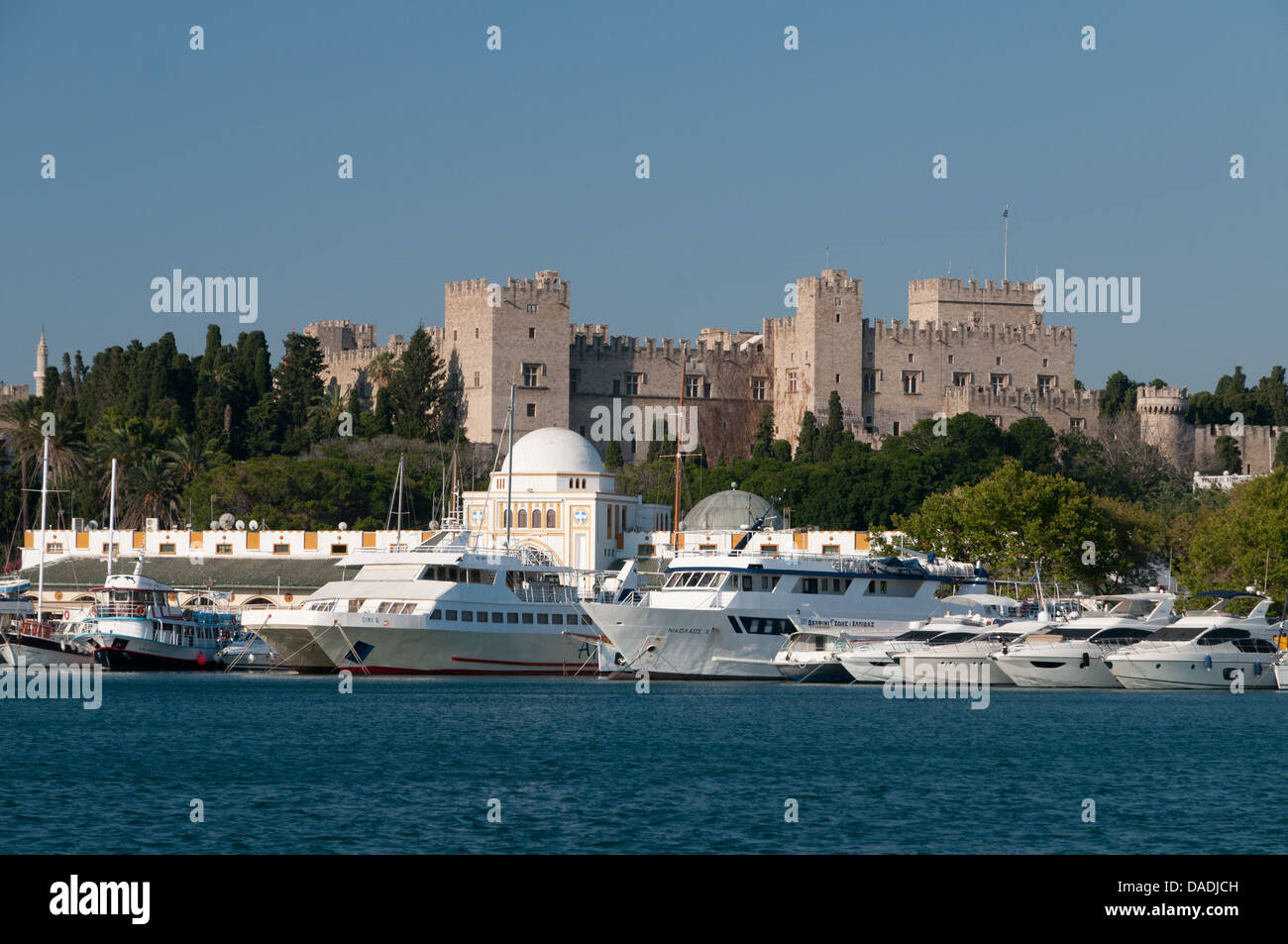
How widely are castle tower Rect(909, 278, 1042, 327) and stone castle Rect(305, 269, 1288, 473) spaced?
0.29ft

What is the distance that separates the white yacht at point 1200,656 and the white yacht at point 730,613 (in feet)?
27.3

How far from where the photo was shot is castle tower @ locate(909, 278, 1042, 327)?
12306 cm

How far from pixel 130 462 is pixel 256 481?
7.27m

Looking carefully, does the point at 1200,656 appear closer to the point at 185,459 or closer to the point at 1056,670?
the point at 1056,670

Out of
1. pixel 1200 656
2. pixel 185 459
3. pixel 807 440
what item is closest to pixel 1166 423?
pixel 807 440

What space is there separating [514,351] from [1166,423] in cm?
4123

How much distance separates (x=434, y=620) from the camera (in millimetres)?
61438

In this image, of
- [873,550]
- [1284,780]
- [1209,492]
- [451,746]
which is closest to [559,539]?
[873,550]

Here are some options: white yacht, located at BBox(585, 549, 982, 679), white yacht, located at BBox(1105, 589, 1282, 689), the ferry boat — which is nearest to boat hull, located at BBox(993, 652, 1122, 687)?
white yacht, located at BBox(1105, 589, 1282, 689)

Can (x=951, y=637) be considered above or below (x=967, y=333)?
below

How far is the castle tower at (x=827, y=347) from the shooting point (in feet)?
376
